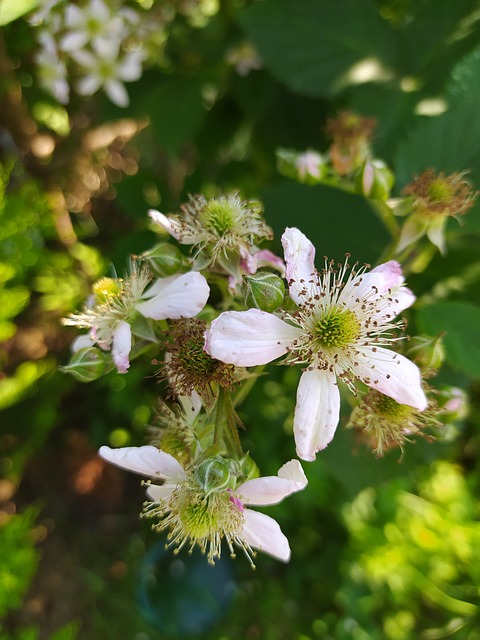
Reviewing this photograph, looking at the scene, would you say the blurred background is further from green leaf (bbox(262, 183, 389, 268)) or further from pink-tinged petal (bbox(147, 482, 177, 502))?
pink-tinged petal (bbox(147, 482, 177, 502))

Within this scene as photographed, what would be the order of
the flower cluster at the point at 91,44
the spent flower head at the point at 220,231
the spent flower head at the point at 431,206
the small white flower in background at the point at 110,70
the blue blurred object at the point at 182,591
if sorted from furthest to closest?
the blue blurred object at the point at 182,591 → the small white flower in background at the point at 110,70 → the flower cluster at the point at 91,44 → the spent flower head at the point at 431,206 → the spent flower head at the point at 220,231

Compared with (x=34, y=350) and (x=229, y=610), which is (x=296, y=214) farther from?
(x=229, y=610)

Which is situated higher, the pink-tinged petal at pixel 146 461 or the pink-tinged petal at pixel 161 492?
the pink-tinged petal at pixel 146 461

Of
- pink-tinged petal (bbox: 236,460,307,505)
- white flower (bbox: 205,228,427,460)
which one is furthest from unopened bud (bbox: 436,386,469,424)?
pink-tinged petal (bbox: 236,460,307,505)

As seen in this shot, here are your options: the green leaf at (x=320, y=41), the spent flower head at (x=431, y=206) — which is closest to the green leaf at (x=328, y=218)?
the spent flower head at (x=431, y=206)

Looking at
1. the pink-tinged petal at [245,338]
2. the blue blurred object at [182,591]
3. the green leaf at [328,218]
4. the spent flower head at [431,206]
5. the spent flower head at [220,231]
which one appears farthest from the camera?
the blue blurred object at [182,591]

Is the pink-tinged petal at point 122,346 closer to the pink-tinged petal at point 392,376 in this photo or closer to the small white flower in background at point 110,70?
the pink-tinged petal at point 392,376

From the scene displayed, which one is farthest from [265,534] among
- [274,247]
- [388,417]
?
[274,247]
